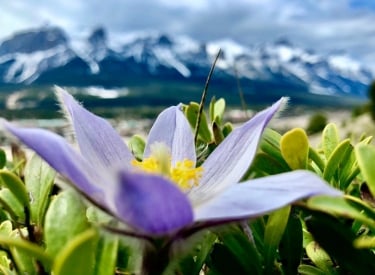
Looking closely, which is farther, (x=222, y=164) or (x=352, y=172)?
(x=352, y=172)

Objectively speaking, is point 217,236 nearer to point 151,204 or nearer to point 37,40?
point 151,204

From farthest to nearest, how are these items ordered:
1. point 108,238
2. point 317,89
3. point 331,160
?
point 317,89
point 331,160
point 108,238

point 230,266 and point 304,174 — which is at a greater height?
point 304,174

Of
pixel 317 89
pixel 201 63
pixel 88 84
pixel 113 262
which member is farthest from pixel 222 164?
pixel 317 89

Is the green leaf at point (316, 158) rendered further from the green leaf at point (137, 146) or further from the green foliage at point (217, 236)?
the green leaf at point (137, 146)

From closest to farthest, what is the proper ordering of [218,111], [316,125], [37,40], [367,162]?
[367,162] < [218,111] < [316,125] < [37,40]

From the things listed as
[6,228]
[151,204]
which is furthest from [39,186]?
[151,204]

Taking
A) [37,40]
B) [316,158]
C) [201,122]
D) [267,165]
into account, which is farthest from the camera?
[37,40]

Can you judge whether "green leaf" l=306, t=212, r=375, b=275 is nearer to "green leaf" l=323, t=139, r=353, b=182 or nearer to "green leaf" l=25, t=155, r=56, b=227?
"green leaf" l=323, t=139, r=353, b=182

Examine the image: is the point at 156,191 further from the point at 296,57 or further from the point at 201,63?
the point at 296,57
